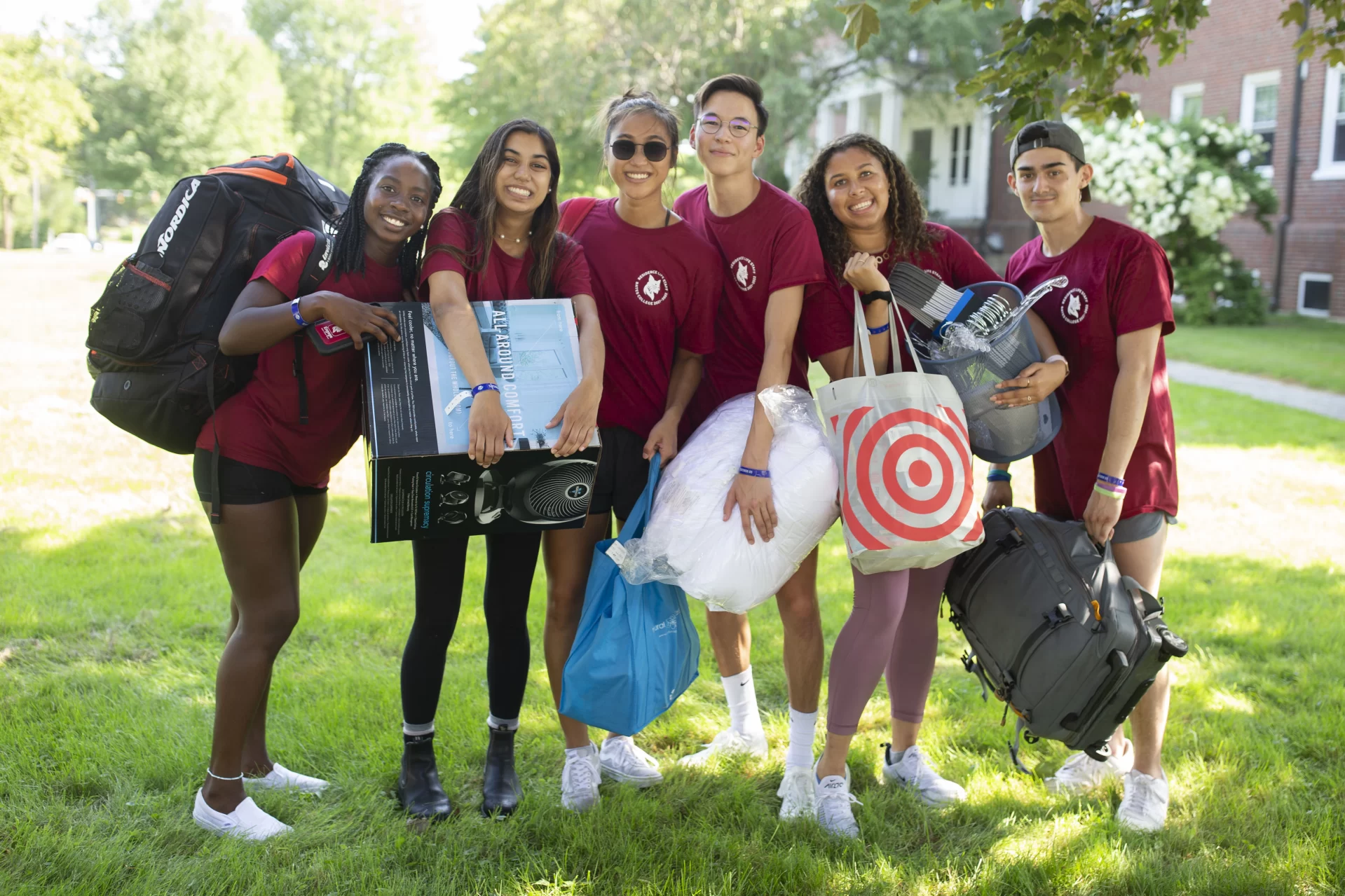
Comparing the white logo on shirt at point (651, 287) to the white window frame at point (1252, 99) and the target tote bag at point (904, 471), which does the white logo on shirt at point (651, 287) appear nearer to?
the target tote bag at point (904, 471)

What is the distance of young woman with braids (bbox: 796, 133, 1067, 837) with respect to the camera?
2.95 m

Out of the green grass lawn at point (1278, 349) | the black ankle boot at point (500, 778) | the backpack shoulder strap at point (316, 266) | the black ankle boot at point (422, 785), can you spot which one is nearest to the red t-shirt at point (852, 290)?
the backpack shoulder strap at point (316, 266)

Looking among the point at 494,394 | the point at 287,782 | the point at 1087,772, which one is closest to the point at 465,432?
the point at 494,394

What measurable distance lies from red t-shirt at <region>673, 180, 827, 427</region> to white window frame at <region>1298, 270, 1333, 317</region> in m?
18.1

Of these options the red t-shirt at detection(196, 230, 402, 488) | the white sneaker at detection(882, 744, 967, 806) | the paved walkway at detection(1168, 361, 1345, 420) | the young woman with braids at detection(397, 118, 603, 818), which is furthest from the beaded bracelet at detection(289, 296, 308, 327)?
the paved walkway at detection(1168, 361, 1345, 420)

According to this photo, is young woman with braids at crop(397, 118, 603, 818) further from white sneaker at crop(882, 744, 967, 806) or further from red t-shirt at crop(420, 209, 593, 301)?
white sneaker at crop(882, 744, 967, 806)

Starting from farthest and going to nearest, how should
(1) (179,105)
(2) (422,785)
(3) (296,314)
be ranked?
(1) (179,105)
(2) (422,785)
(3) (296,314)

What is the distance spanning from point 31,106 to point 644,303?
86.7 ft

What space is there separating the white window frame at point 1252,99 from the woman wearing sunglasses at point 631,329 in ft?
62.4

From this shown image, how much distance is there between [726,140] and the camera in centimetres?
301

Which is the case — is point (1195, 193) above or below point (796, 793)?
above

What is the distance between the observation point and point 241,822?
2.92 meters

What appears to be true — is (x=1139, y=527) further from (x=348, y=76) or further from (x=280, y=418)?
(x=348, y=76)

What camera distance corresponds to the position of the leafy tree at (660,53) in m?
22.6
